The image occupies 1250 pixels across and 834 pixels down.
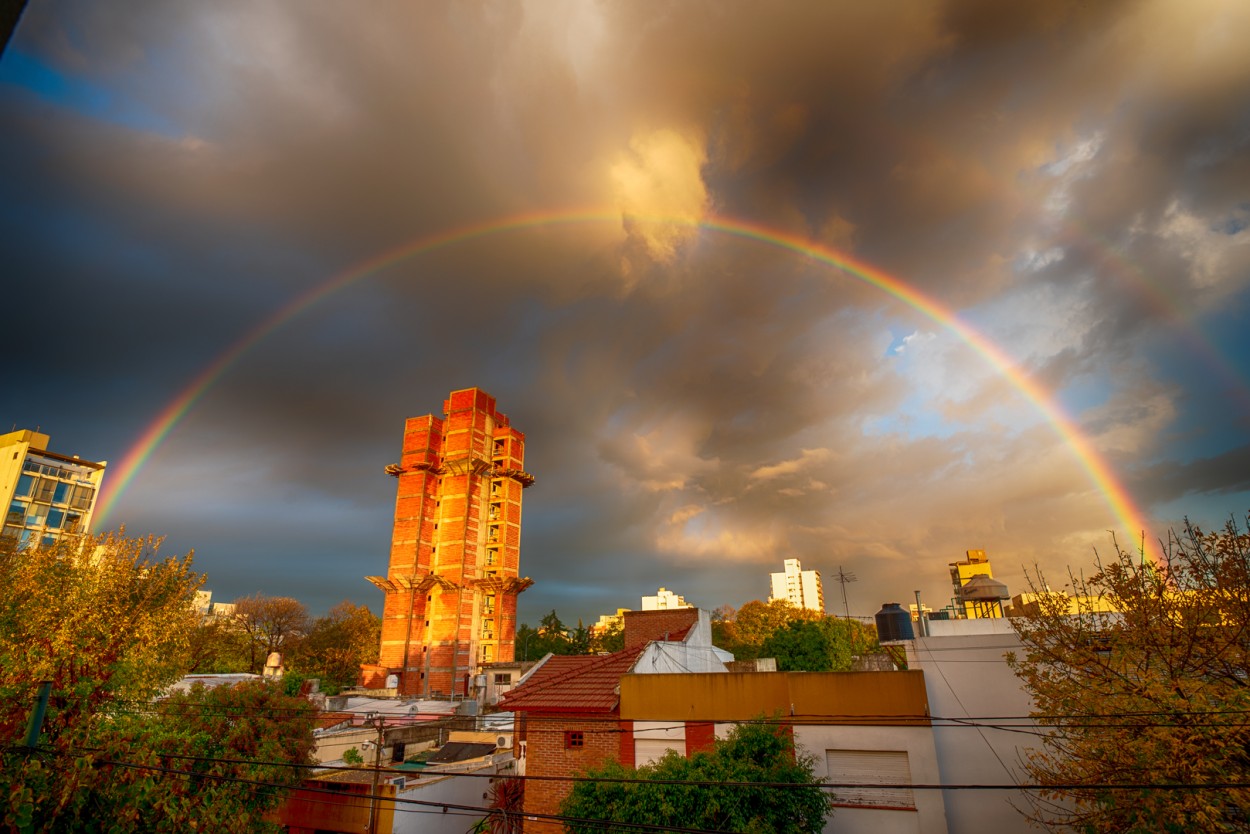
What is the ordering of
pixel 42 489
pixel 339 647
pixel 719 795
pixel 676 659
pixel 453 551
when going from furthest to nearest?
1. pixel 339 647
2. pixel 453 551
3. pixel 42 489
4. pixel 676 659
5. pixel 719 795

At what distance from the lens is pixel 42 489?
72062 millimetres

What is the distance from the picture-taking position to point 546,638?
110 m

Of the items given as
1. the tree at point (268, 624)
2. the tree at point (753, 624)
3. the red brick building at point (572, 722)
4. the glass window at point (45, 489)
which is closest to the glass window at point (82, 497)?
the glass window at point (45, 489)

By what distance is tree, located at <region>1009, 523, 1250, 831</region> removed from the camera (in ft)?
39.6

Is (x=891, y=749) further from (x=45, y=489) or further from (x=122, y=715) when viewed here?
(x=45, y=489)

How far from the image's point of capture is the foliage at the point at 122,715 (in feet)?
42.5

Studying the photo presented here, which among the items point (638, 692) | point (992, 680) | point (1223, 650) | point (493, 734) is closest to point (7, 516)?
point (493, 734)

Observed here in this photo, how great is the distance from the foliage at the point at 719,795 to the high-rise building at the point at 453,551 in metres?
57.6

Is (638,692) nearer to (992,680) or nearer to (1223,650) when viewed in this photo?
(992,680)

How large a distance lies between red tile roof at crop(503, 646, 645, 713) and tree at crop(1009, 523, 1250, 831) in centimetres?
1345

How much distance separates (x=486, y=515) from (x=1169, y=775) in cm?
7463

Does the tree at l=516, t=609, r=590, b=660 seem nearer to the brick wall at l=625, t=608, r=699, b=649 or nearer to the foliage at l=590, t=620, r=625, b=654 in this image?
the foliage at l=590, t=620, r=625, b=654

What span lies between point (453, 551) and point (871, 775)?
6392 centimetres

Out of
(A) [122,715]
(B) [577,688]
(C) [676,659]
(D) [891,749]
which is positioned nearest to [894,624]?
(C) [676,659]
